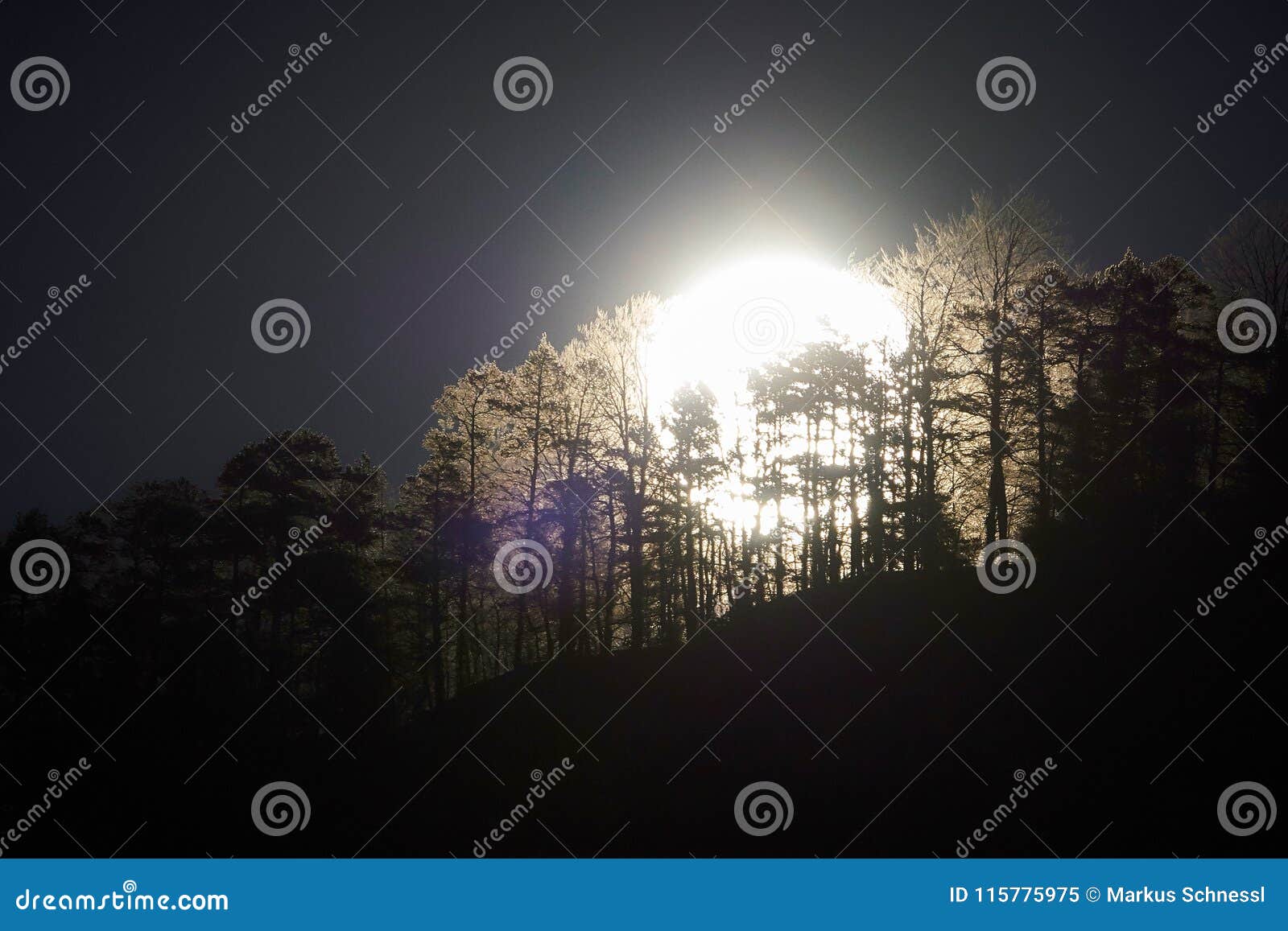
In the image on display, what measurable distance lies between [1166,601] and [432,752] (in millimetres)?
19532

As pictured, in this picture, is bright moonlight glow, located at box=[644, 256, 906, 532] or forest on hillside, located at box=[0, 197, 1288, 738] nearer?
forest on hillside, located at box=[0, 197, 1288, 738]

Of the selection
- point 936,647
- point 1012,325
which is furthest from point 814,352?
point 936,647

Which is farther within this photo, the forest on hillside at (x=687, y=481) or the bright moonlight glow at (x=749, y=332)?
the bright moonlight glow at (x=749, y=332)

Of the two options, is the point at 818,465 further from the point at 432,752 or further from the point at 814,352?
the point at 432,752

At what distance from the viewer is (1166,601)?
59.8 ft

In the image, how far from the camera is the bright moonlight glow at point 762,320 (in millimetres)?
30422

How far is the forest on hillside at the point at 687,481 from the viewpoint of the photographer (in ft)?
87.8

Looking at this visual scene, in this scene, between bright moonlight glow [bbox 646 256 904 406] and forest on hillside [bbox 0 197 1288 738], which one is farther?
bright moonlight glow [bbox 646 256 904 406]

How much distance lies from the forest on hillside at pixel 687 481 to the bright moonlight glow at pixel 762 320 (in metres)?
0.65

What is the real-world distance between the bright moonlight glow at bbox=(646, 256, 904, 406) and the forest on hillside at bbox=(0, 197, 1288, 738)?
0.65 m

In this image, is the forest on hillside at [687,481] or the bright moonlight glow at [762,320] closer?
the forest on hillside at [687,481]

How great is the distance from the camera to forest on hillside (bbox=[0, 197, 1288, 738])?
87.8 ft

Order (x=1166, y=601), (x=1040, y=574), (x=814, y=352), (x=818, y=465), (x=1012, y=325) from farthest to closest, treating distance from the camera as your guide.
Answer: (x=818, y=465) → (x=814, y=352) → (x=1012, y=325) → (x=1040, y=574) → (x=1166, y=601)

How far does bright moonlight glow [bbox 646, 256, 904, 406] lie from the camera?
30.4 m
